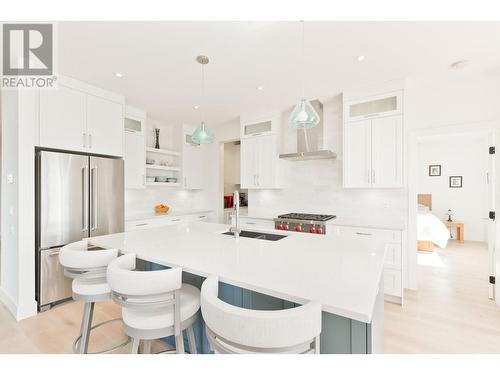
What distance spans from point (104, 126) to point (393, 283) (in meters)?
4.21

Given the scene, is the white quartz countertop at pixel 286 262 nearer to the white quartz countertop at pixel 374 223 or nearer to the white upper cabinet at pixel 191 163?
the white quartz countertop at pixel 374 223

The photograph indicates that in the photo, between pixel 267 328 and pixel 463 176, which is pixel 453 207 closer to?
pixel 463 176

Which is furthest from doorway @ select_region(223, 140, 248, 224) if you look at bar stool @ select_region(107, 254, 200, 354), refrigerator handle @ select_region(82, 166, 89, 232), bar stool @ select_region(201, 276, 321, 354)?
bar stool @ select_region(201, 276, 321, 354)

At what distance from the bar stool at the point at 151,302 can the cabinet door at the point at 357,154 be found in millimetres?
2795

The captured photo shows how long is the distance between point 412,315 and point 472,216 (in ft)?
16.5

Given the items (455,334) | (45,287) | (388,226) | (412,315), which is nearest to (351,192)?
(388,226)

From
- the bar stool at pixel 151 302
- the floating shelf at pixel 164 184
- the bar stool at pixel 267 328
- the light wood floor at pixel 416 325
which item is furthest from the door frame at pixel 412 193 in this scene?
the floating shelf at pixel 164 184

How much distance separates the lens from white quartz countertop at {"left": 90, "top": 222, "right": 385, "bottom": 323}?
99cm

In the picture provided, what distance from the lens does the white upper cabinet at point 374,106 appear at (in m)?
3.05

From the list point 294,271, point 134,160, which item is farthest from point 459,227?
point 134,160

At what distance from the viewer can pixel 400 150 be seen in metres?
3.03

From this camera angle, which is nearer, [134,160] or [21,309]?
[21,309]

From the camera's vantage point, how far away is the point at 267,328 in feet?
2.67
